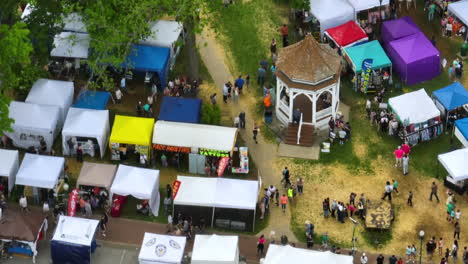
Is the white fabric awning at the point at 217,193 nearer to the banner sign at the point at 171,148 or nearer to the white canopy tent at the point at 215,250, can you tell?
the banner sign at the point at 171,148

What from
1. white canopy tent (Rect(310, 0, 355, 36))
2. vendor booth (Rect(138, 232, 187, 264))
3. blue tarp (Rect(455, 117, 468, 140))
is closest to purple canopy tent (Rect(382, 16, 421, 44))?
white canopy tent (Rect(310, 0, 355, 36))

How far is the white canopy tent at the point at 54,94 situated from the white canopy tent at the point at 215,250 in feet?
42.9

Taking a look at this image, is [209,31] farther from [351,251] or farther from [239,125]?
[351,251]

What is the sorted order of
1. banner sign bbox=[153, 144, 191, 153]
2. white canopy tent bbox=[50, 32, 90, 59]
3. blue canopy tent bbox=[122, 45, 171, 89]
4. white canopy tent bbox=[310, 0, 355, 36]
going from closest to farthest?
banner sign bbox=[153, 144, 191, 153] < blue canopy tent bbox=[122, 45, 171, 89] < white canopy tent bbox=[50, 32, 90, 59] < white canopy tent bbox=[310, 0, 355, 36]

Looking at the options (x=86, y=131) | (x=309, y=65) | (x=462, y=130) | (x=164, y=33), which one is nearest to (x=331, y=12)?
(x=309, y=65)

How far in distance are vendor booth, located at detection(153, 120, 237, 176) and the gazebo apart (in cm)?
383

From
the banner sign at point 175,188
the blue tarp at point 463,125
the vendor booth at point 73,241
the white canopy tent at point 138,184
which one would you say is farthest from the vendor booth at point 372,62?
the vendor booth at point 73,241

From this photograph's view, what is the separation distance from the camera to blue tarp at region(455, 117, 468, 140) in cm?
5488

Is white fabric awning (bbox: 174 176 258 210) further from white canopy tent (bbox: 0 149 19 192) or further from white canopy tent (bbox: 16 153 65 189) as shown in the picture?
white canopy tent (bbox: 0 149 19 192)

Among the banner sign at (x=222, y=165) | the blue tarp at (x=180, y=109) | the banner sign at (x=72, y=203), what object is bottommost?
the banner sign at (x=72, y=203)

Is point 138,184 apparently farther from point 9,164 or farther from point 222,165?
point 9,164

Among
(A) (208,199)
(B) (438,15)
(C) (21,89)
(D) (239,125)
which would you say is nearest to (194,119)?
(D) (239,125)

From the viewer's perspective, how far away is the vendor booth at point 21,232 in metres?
50.2

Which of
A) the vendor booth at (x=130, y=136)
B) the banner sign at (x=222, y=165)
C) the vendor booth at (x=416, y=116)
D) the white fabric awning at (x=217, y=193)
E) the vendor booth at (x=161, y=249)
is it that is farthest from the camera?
the vendor booth at (x=416, y=116)
